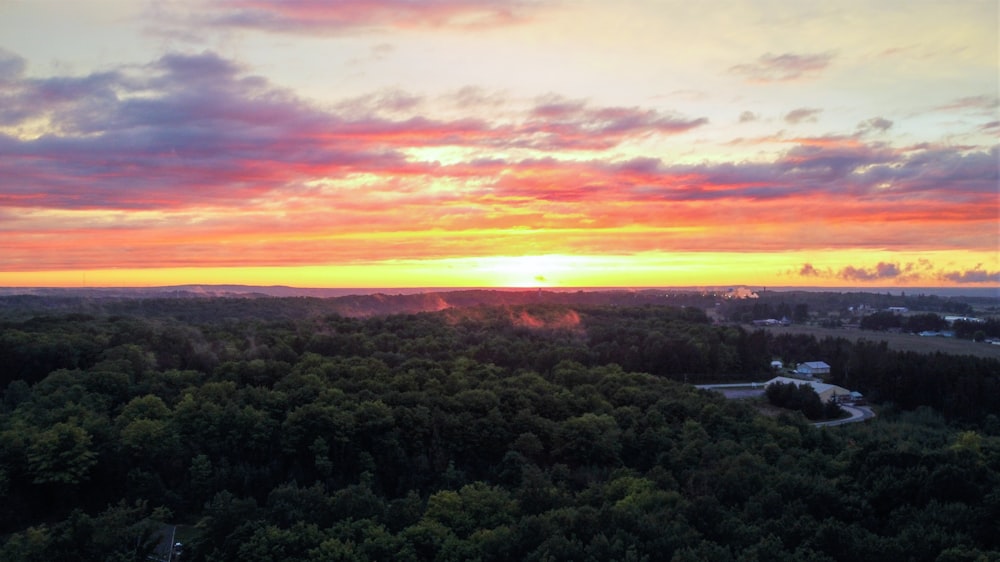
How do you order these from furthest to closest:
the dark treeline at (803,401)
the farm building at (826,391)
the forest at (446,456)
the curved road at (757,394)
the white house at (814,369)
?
the white house at (814,369) → the farm building at (826,391) → the dark treeline at (803,401) → the curved road at (757,394) → the forest at (446,456)

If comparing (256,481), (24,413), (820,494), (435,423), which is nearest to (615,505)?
(820,494)

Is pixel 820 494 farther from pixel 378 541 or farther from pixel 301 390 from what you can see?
pixel 301 390

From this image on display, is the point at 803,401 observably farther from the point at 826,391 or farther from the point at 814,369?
the point at 814,369

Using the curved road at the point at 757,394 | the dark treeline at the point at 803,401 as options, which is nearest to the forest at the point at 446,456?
the curved road at the point at 757,394

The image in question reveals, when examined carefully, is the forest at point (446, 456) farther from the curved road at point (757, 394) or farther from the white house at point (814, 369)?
the white house at point (814, 369)

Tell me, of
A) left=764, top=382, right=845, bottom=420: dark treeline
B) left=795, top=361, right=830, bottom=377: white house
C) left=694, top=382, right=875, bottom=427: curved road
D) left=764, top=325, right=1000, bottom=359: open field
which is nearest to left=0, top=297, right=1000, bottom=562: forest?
left=694, top=382, right=875, bottom=427: curved road
